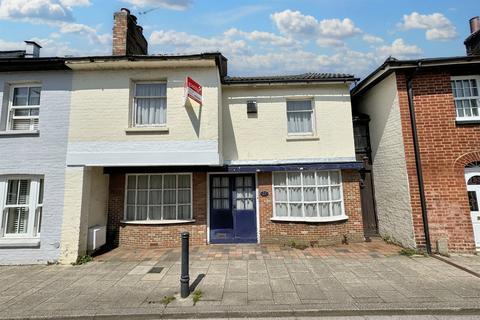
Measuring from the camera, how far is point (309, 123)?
29.7 feet

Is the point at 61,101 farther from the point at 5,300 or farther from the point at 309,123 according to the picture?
the point at 309,123

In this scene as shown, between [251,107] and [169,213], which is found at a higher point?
[251,107]

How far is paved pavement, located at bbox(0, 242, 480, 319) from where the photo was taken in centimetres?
425

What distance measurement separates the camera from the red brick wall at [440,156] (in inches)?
281

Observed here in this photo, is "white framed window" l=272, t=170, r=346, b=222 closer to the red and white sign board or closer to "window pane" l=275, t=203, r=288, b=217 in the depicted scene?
"window pane" l=275, t=203, r=288, b=217

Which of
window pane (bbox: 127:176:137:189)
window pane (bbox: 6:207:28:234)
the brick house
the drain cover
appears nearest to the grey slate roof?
the brick house

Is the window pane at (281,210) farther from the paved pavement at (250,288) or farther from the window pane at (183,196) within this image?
the window pane at (183,196)

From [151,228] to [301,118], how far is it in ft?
21.1

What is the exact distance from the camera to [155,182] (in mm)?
8656

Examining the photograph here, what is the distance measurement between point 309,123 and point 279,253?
4.59 metres

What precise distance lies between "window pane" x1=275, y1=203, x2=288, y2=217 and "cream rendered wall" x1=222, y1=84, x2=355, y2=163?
1.58m

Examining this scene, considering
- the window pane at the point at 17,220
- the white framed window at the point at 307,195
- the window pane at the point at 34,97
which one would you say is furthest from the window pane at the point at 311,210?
the window pane at the point at 34,97

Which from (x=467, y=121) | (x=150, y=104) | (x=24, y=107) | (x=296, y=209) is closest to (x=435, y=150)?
(x=467, y=121)

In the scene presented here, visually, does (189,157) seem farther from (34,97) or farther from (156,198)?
(34,97)
